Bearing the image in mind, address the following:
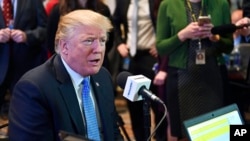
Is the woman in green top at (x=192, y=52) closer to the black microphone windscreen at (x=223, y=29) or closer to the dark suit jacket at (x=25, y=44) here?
the black microphone windscreen at (x=223, y=29)

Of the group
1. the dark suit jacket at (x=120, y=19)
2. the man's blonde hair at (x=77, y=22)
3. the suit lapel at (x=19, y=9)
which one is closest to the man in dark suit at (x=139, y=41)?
the dark suit jacket at (x=120, y=19)

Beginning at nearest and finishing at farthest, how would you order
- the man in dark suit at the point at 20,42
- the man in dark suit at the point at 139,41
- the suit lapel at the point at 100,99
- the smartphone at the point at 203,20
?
the suit lapel at the point at 100,99 → the smartphone at the point at 203,20 → the man in dark suit at the point at 20,42 → the man in dark suit at the point at 139,41

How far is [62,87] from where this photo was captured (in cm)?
192

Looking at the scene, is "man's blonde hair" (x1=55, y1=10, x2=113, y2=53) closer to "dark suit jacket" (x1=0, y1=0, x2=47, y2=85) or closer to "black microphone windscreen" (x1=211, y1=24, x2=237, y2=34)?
"black microphone windscreen" (x1=211, y1=24, x2=237, y2=34)

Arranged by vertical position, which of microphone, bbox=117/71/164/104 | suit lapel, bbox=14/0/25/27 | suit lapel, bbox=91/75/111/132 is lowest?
suit lapel, bbox=91/75/111/132

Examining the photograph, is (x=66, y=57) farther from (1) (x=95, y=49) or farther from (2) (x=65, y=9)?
(2) (x=65, y=9)

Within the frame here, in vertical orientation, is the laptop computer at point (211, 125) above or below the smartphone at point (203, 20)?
below

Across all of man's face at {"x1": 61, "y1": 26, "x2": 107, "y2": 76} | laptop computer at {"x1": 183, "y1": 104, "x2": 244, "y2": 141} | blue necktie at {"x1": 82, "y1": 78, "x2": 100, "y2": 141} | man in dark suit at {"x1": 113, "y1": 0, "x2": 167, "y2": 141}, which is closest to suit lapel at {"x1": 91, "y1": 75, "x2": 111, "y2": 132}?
blue necktie at {"x1": 82, "y1": 78, "x2": 100, "y2": 141}

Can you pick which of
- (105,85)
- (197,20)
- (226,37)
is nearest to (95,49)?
(105,85)

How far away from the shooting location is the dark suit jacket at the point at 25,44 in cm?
325

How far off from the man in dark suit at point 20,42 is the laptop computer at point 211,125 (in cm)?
171

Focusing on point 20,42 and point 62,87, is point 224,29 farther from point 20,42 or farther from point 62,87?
point 20,42

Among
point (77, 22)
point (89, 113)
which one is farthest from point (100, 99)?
point (77, 22)

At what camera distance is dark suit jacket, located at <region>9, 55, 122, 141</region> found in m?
1.84
